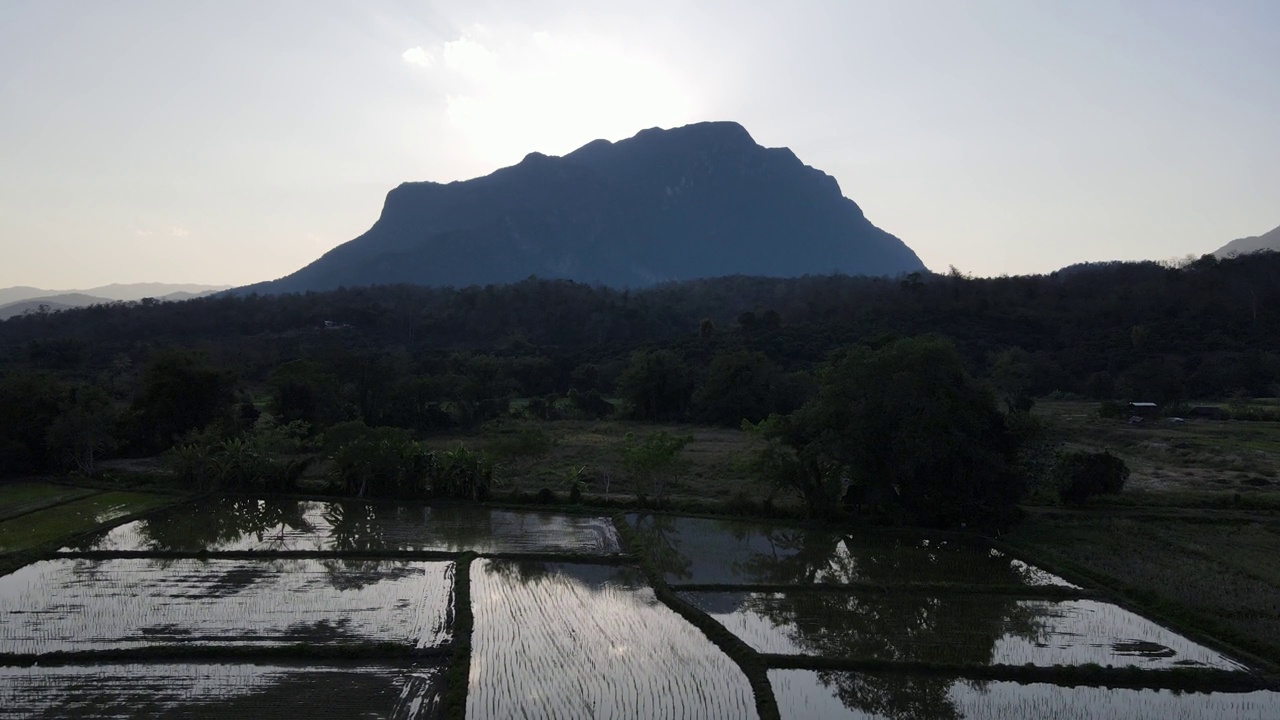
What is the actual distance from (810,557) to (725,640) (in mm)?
6451

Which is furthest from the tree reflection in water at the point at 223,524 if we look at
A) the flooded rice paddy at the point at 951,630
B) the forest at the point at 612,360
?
the flooded rice paddy at the point at 951,630

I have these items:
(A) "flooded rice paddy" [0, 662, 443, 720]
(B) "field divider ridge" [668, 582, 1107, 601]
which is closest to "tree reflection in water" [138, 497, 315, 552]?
(A) "flooded rice paddy" [0, 662, 443, 720]

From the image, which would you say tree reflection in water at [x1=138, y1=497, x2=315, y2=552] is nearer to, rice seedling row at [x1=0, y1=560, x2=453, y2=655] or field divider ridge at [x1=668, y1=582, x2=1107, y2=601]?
rice seedling row at [x1=0, y1=560, x2=453, y2=655]

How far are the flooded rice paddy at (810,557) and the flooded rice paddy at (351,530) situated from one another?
1983 mm

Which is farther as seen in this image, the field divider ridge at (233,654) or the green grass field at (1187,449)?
the green grass field at (1187,449)

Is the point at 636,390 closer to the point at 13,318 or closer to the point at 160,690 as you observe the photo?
Result: the point at 160,690

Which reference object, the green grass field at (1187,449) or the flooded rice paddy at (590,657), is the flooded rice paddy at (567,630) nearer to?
the flooded rice paddy at (590,657)

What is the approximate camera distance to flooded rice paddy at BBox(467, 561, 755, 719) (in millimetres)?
11555

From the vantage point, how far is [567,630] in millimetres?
14516

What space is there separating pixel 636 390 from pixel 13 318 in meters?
80.8

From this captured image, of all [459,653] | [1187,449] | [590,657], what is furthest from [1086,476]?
[459,653]

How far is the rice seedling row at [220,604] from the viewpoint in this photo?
547 inches

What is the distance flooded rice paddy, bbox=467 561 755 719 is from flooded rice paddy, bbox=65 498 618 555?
10.8ft

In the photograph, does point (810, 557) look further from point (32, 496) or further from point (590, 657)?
point (32, 496)
